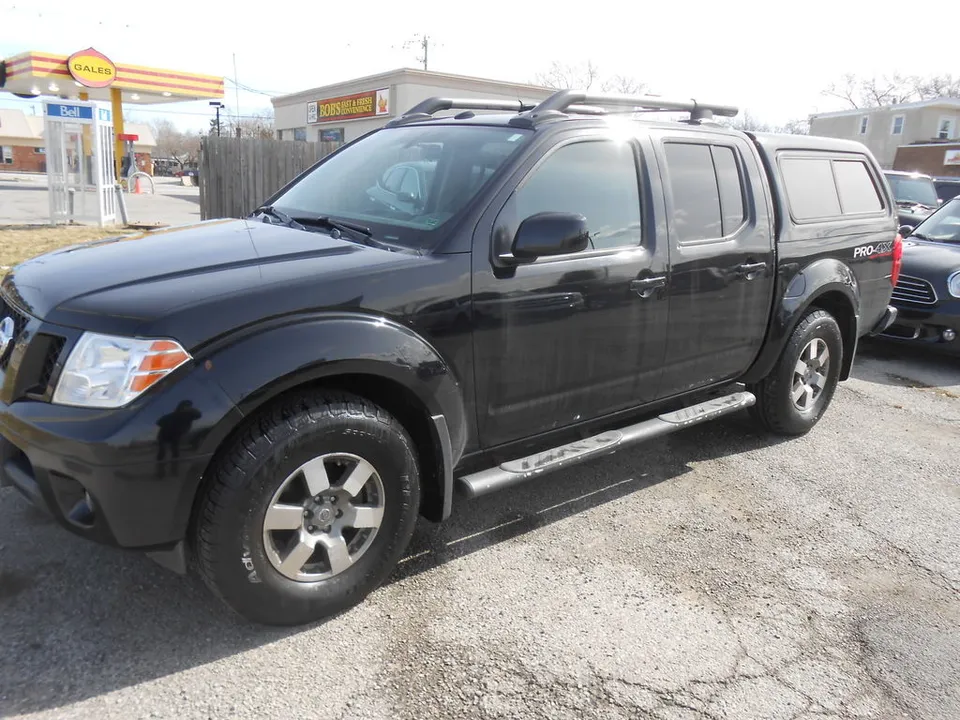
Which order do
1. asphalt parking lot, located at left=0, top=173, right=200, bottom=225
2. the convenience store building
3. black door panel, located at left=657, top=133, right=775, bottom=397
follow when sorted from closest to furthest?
black door panel, located at left=657, top=133, right=775, bottom=397 < asphalt parking lot, located at left=0, top=173, right=200, bottom=225 < the convenience store building

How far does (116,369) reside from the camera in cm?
246

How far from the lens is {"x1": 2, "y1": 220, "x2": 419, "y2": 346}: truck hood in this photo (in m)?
2.53

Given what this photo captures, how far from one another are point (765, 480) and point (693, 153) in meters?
1.93

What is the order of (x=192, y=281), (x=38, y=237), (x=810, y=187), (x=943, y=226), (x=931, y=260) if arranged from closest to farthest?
(x=192, y=281) → (x=810, y=187) → (x=931, y=260) → (x=943, y=226) → (x=38, y=237)

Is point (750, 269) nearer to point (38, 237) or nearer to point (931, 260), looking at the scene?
point (931, 260)

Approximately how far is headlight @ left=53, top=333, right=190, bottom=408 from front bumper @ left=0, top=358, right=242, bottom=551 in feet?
0.11

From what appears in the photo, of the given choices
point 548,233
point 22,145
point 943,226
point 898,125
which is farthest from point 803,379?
point 22,145

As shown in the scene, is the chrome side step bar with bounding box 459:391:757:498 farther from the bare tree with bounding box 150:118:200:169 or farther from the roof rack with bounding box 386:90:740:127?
the bare tree with bounding box 150:118:200:169

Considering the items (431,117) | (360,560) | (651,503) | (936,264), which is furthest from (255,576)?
(936,264)

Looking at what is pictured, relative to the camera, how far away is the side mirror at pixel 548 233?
312cm

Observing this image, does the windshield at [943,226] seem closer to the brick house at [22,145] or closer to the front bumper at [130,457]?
the front bumper at [130,457]

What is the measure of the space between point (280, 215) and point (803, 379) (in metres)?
3.48

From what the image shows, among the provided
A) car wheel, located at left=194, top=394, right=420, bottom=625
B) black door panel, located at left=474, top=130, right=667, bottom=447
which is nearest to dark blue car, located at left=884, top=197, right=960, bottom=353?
black door panel, located at left=474, top=130, right=667, bottom=447

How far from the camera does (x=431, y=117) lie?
13.9ft
